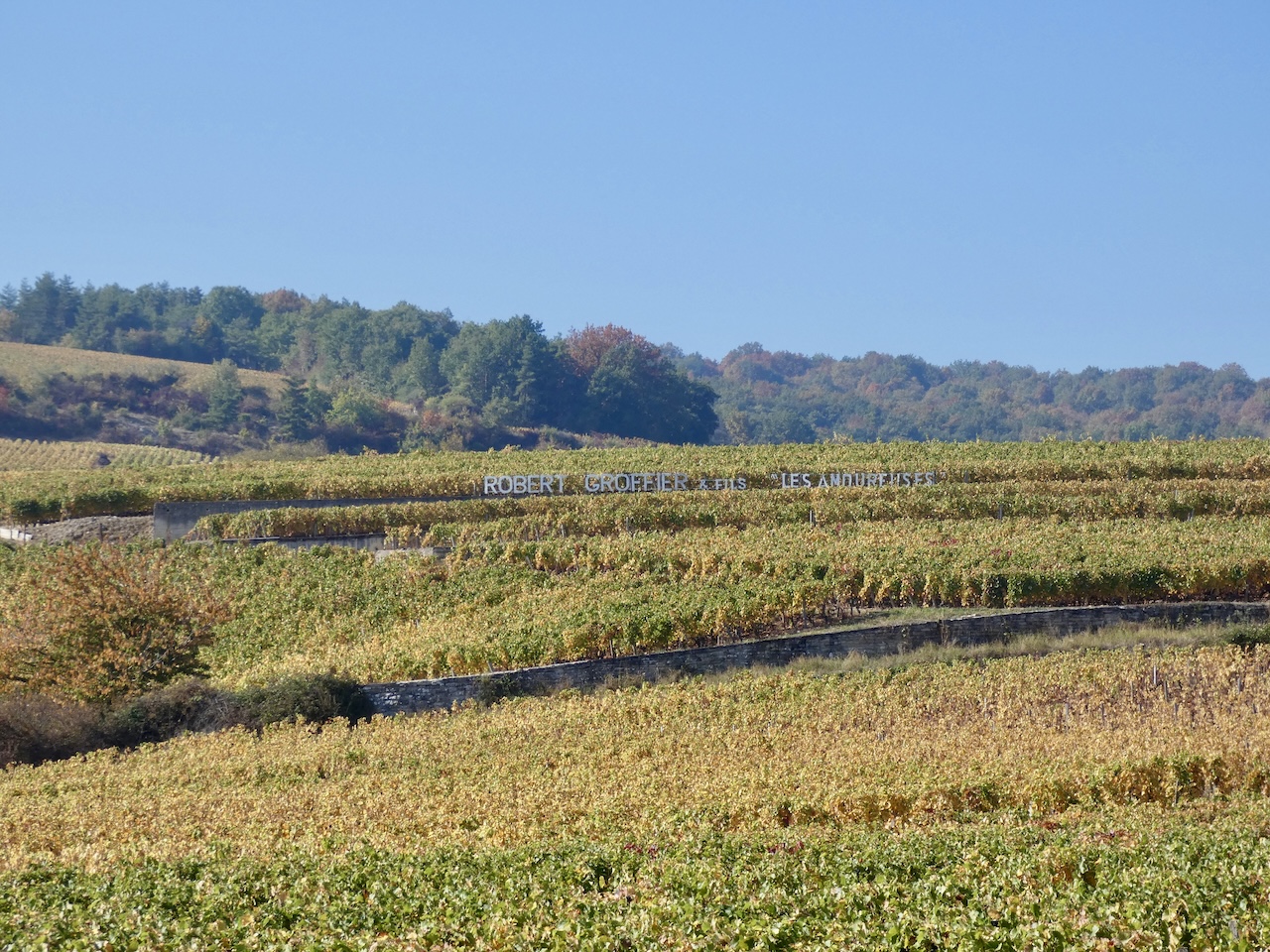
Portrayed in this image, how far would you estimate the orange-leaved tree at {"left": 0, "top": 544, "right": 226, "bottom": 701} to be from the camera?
25.9 meters

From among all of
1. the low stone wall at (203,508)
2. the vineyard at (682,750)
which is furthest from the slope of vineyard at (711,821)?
the low stone wall at (203,508)

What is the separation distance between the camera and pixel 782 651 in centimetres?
2544

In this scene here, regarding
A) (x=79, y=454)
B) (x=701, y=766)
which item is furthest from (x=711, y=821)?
(x=79, y=454)

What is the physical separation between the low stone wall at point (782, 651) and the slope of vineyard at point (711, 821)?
3.17 ft

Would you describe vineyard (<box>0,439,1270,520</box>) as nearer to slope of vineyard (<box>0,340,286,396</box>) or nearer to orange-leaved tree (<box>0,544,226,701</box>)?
orange-leaved tree (<box>0,544,226,701</box>)

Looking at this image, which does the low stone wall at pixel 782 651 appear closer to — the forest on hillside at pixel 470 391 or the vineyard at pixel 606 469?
the vineyard at pixel 606 469

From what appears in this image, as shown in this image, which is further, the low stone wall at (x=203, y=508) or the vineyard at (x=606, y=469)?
the vineyard at (x=606, y=469)

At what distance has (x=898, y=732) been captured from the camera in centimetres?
1920

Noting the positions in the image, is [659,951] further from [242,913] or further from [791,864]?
[242,913]

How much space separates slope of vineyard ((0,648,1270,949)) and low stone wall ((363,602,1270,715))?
3.17 ft

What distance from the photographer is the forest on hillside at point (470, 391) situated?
99812mm

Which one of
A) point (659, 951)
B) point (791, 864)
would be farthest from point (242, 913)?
point (791, 864)

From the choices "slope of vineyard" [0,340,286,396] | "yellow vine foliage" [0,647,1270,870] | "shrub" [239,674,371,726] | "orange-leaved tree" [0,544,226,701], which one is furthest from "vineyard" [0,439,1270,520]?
"slope of vineyard" [0,340,286,396]

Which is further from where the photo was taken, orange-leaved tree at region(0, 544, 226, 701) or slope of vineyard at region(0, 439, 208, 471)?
slope of vineyard at region(0, 439, 208, 471)
